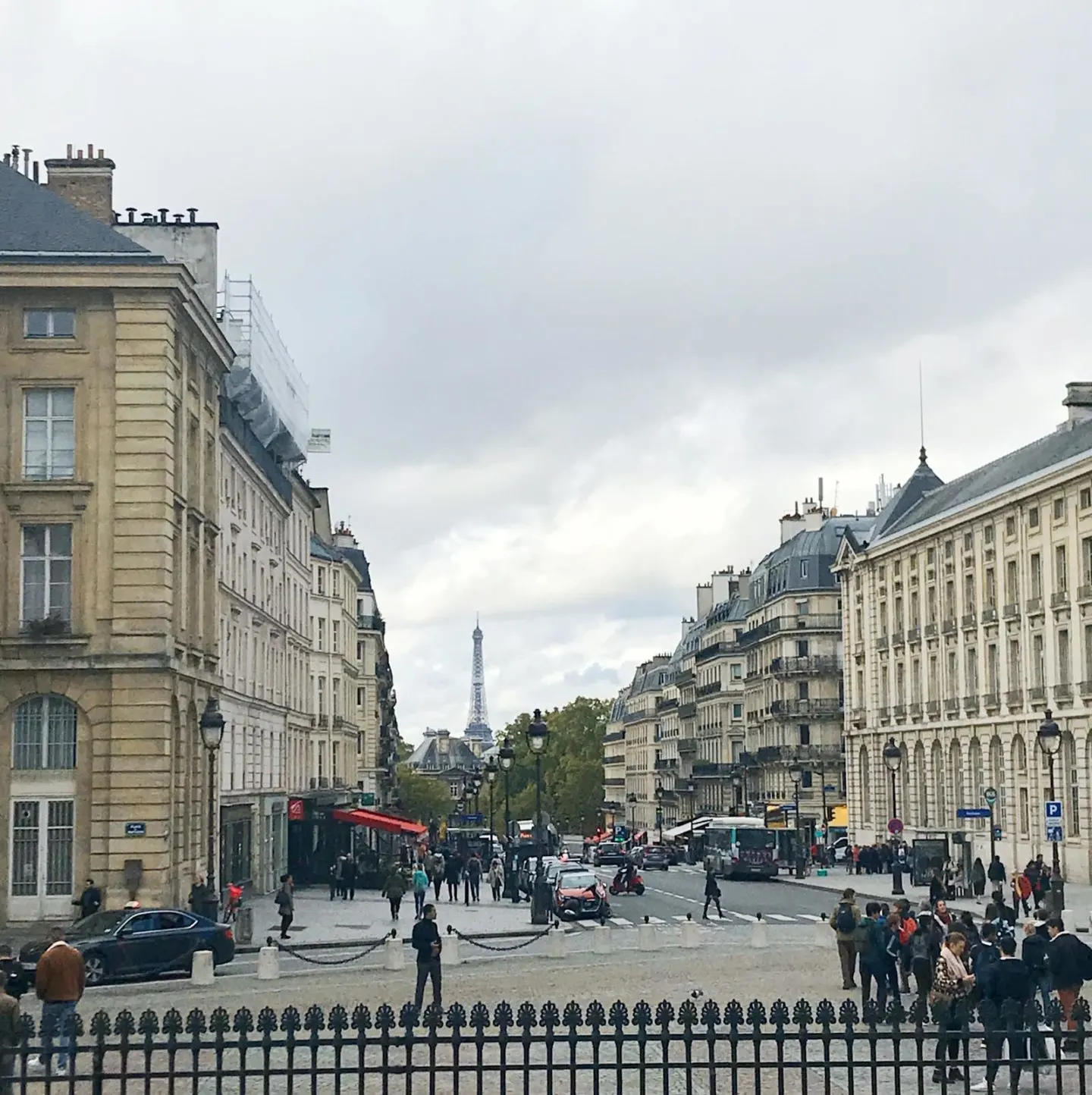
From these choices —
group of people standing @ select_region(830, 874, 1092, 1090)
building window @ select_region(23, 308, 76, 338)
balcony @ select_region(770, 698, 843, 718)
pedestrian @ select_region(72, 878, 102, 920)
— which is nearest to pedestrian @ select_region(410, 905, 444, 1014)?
group of people standing @ select_region(830, 874, 1092, 1090)

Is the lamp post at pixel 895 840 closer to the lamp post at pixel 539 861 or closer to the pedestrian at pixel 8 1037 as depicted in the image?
the lamp post at pixel 539 861

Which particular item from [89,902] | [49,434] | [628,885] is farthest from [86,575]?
[628,885]

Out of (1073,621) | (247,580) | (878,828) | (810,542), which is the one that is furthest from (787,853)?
(247,580)

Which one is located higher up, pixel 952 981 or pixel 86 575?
pixel 86 575

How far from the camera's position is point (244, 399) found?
59.2 m

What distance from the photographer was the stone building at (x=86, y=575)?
131 ft

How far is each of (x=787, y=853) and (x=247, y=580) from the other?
50.6 meters

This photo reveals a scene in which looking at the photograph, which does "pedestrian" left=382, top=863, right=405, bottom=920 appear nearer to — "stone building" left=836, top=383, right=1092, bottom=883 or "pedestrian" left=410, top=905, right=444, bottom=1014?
"pedestrian" left=410, top=905, right=444, bottom=1014

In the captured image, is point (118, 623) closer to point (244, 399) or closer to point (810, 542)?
A: point (244, 399)

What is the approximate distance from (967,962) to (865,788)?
7689 cm

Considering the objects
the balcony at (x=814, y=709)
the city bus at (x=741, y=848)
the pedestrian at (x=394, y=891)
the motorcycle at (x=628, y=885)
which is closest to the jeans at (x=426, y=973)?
the pedestrian at (x=394, y=891)

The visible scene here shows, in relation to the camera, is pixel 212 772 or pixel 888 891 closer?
pixel 212 772

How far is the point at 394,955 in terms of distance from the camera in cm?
3409

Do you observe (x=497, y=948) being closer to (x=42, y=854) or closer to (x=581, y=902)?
(x=42, y=854)
